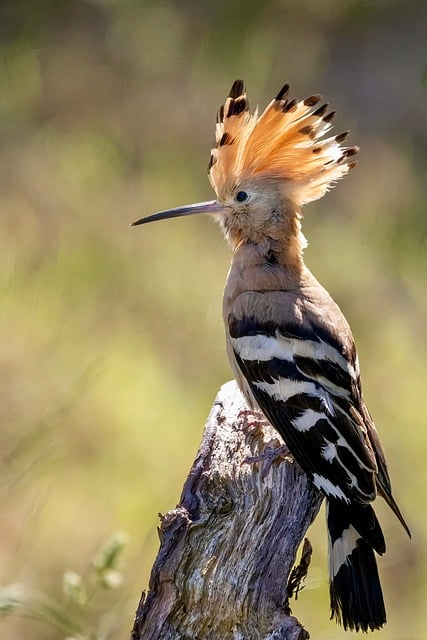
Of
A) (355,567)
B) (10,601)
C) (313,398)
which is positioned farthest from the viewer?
(313,398)

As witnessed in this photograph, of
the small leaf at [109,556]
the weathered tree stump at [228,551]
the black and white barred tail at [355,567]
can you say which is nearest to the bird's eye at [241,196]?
the weathered tree stump at [228,551]

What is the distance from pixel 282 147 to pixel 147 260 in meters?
1.55

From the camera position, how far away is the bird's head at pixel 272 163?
2.38 m

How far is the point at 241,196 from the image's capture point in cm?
243

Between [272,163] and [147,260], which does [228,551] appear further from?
[147,260]

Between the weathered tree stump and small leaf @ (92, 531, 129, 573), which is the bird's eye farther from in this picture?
small leaf @ (92, 531, 129, 573)

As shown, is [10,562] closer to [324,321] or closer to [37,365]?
[37,365]

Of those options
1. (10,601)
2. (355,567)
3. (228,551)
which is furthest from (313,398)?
Answer: (10,601)

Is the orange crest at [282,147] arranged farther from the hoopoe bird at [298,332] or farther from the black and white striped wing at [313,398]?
the black and white striped wing at [313,398]

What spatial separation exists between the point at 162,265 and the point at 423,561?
1.50m

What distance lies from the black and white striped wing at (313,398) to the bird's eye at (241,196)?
11.8 inches

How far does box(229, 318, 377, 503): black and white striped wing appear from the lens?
6.69ft

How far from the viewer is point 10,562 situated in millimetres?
2764

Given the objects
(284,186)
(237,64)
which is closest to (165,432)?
(284,186)
